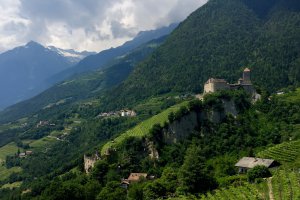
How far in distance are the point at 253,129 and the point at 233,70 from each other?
292 feet

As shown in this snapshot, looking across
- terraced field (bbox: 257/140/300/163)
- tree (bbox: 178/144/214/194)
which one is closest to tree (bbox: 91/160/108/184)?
tree (bbox: 178/144/214/194)

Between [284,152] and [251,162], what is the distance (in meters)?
7.77

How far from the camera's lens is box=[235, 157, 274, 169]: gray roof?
80562mm

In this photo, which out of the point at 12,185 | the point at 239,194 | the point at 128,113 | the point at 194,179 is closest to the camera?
the point at 239,194

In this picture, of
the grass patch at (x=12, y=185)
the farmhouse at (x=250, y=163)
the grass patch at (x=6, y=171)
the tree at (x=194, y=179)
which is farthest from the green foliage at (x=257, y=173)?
the grass patch at (x=6, y=171)

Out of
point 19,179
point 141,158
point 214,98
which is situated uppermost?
point 214,98

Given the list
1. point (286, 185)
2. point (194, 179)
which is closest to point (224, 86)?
point (194, 179)

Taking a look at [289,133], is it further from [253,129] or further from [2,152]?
[2,152]

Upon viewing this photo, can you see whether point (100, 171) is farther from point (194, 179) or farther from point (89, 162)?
point (194, 179)

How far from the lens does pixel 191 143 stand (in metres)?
104

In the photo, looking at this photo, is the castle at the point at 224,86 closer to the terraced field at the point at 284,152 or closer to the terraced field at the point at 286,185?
the terraced field at the point at 284,152

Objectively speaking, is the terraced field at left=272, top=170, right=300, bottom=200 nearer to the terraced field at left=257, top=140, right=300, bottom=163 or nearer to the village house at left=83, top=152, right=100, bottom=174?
the terraced field at left=257, top=140, right=300, bottom=163

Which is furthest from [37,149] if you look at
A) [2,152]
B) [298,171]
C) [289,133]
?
[298,171]

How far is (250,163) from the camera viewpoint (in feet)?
272
